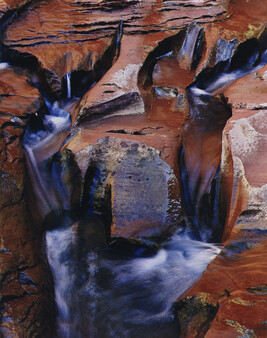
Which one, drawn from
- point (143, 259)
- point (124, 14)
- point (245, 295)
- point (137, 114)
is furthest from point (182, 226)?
point (124, 14)

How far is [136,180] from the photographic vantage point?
3232mm

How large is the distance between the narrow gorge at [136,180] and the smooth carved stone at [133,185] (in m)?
0.01

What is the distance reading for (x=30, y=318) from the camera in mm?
2744

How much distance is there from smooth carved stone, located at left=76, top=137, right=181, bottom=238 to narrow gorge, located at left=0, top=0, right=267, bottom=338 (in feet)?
0.04

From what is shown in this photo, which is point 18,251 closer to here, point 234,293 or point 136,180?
point 136,180

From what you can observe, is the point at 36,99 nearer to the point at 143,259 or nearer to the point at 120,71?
the point at 120,71

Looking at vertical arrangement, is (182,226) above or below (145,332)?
above

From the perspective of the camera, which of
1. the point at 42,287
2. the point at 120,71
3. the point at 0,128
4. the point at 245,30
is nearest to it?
the point at 42,287

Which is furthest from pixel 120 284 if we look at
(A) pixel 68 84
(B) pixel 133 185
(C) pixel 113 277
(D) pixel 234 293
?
(A) pixel 68 84

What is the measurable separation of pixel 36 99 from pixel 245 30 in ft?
9.78

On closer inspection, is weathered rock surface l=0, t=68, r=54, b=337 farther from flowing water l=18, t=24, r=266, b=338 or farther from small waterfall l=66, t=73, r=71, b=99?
small waterfall l=66, t=73, r=71, b=99

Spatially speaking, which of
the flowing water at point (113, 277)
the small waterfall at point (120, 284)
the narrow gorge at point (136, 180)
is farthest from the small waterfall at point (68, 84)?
the small waterfall at point (120, 284)

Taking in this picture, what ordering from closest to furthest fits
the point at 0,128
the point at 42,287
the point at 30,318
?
the point at 30,318, the point at 42,287, the point at 0,128

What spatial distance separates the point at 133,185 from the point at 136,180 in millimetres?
59
